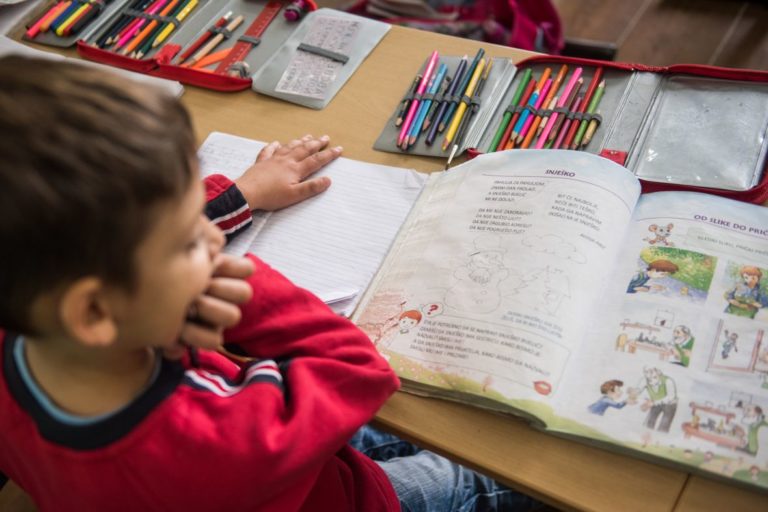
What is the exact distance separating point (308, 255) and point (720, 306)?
0.49 m

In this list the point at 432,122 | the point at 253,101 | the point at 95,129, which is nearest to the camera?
the point at 95,129

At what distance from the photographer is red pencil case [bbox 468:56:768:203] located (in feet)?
2.70

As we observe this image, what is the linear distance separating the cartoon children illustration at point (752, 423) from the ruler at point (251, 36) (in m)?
0.93

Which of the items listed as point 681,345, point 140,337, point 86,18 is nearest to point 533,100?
point 681,345

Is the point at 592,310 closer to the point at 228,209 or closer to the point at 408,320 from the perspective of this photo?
the point at 408,320

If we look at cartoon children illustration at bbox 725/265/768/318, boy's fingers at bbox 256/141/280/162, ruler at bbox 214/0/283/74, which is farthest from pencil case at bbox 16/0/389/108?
cartoon children illustration at bbox 725/265/768/318

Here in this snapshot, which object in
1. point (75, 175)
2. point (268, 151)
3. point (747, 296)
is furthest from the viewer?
point (268, 151)

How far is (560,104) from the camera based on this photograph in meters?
0.96

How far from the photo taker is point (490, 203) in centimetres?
83

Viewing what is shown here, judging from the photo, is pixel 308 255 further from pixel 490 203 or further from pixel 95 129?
pixel 95 129

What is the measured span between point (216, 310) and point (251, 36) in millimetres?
763

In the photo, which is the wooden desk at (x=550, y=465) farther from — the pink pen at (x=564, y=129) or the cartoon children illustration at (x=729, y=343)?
the pink pen at (x=564, y=129)

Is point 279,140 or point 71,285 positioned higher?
point 279,140

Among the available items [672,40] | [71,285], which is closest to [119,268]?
[71,285]
